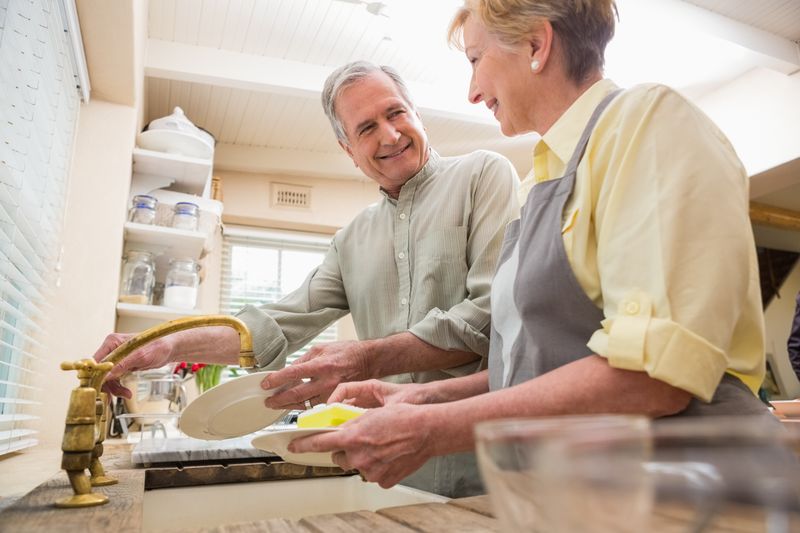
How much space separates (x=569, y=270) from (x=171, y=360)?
1.07m

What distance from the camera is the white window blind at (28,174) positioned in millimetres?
1423

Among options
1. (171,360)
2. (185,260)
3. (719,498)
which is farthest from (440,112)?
(719,498)

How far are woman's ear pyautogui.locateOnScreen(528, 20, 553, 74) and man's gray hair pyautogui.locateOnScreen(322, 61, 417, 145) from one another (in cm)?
71

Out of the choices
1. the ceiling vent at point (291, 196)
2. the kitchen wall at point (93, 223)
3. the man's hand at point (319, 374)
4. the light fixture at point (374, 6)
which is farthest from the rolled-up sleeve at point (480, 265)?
the ceiling vent at point (291, 196)

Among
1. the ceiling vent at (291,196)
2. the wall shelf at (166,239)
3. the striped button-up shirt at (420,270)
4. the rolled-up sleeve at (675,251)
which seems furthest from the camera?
the ceiling vent at (291,196)

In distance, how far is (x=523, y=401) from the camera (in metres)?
0.68

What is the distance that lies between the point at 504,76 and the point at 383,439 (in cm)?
63

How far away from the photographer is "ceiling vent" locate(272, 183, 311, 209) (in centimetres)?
475

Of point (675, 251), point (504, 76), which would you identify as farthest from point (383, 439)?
point (504, 76)

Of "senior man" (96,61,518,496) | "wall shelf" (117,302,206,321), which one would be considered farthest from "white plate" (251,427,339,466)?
"wall shelf" (117,302,206,321)

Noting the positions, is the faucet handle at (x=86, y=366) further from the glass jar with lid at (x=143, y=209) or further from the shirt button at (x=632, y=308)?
the glass jar with lid at (x=143, y=209)

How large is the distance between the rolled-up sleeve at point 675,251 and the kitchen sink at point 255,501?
78 cm

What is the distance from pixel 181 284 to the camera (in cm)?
317

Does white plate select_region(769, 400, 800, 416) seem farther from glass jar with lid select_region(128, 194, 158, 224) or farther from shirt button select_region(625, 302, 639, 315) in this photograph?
glass jar with lid select_region(128, 194, 158, 224)
